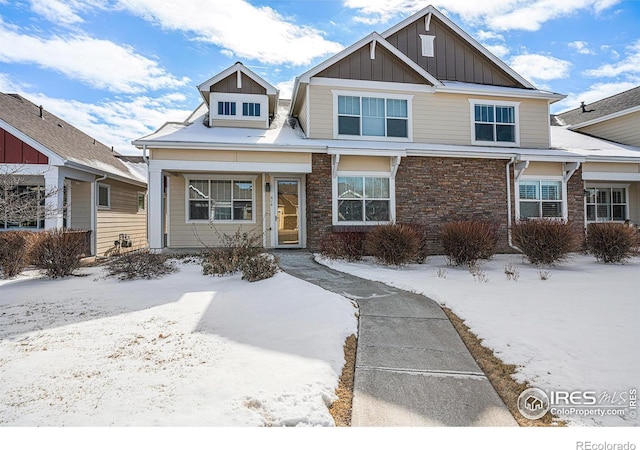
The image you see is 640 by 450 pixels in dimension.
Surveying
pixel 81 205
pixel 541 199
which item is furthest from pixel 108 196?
pixel 541 199

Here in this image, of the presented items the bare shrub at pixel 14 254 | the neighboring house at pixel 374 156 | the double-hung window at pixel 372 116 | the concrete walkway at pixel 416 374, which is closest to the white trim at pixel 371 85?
the neighboring house at pixel 374 156

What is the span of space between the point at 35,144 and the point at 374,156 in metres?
10.1

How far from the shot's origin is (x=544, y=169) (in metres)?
11.8

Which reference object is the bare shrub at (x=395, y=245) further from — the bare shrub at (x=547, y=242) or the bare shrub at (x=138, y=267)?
the bare shrub at (x=138, y=267)

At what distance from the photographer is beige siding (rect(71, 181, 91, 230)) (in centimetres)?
1195

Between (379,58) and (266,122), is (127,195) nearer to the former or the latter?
(266,122)

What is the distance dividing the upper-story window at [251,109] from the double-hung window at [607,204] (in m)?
14.1

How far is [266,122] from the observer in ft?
40.1

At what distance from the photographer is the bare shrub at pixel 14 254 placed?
7445mm

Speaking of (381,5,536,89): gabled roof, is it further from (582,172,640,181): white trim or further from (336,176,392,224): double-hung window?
(336,176,392,224): double-hung window

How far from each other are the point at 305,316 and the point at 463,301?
258 cm

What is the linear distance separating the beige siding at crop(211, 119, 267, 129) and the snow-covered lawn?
779 centimetres

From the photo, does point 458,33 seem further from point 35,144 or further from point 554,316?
point 35,144

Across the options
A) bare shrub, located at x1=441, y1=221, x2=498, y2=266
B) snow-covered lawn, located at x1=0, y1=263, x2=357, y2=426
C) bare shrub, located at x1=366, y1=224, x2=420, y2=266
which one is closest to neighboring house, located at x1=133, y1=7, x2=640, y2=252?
bare shrub, located at x1=366, y1=224, x2=420, y2=266
